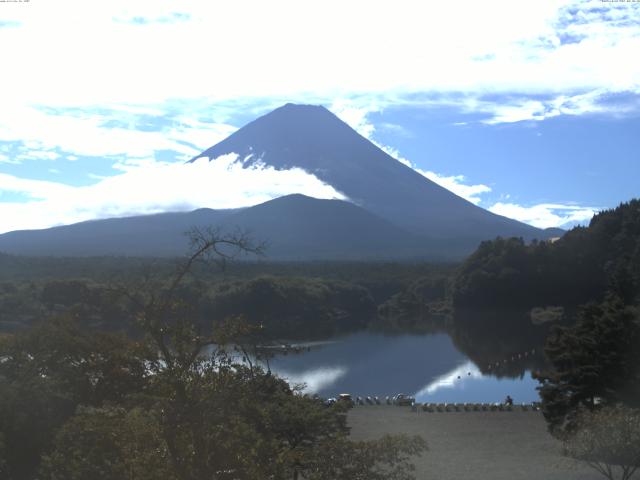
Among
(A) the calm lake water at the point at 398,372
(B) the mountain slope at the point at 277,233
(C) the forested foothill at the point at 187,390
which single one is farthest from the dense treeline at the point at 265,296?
(B) the mountain slope at the point at 277,233

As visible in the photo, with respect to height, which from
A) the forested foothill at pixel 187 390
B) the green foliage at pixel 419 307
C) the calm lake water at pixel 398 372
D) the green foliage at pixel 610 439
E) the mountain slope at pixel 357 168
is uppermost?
the mountain slope at pixel 357 168

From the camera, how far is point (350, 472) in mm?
6922

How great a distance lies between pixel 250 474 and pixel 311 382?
72.3ft

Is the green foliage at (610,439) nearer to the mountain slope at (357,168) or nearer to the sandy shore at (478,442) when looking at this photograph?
the sandy shore at (478,442)

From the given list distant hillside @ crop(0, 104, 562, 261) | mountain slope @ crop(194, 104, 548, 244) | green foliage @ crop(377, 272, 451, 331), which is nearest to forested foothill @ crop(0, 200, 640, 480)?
green foliage @ crop(377, 272, 451, 331)

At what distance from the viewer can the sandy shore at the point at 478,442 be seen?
12.4 m

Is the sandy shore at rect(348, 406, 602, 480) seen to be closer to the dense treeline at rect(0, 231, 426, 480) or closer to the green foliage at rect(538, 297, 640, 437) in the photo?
the green foliage at rect(538, 297, 640, 437)

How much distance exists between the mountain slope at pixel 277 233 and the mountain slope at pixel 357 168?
10368 mm

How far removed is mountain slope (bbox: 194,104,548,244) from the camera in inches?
5197

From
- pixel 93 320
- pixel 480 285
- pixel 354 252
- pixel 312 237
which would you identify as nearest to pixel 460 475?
pixel 93 320

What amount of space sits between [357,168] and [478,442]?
414ft

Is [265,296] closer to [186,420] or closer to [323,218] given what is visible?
[186,420]

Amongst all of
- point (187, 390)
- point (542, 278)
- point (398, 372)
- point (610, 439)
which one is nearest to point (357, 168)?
point (542, 278)

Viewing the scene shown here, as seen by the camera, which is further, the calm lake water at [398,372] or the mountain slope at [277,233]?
the mountain slope at [277,233]
